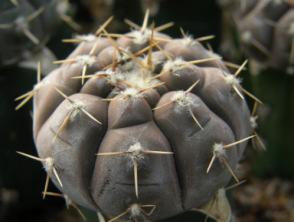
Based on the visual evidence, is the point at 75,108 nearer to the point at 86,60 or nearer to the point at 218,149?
the point at 86,60

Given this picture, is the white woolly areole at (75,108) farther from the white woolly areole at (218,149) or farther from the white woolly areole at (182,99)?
the white woolly areole at (218,149)

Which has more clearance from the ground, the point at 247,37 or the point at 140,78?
the point at 140,78

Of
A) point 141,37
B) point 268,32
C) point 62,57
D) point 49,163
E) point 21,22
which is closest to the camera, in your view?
point 49,163

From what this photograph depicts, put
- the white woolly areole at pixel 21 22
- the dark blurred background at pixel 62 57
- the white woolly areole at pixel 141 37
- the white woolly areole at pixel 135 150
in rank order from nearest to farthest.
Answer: the white woolly areole at pixel 135 150 < the white woolly areole at pixel 141 37 < the white woolly areole at pixel 21 22 < the dark blurred background at pixel 62 57

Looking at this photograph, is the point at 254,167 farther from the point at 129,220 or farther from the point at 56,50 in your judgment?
the point at 129,220

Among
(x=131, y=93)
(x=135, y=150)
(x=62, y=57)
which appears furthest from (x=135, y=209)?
(x=62, y=57)

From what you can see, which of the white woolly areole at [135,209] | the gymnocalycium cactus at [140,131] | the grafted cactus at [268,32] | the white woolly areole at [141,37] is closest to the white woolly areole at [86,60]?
the gymnocalycium cactus at [140,131]

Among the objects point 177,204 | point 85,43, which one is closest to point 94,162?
point 177,204

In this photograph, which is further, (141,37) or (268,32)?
(268,32)
